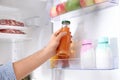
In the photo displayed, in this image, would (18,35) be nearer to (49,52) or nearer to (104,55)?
(49,52)

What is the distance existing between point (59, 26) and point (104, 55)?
1.52 ft

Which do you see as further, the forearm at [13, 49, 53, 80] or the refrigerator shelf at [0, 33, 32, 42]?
the refrigerator shelf at [0, 33, 32, 42]

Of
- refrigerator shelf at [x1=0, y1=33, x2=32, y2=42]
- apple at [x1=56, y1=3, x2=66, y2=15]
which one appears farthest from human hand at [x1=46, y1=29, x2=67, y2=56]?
refrigerator shelf at [x1=0, y1=33, x2=32, y2=42]

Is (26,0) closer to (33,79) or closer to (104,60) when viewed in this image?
(33,79)

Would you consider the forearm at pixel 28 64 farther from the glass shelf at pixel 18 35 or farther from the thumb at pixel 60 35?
the glass shelf at pixel 18 35

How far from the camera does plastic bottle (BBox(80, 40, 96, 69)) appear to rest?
89cm

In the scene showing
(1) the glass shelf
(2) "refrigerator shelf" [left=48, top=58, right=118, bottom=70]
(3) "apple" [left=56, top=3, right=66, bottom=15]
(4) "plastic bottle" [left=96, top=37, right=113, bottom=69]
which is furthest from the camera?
(1) the glass shelf

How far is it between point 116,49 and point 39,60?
0.37 metres

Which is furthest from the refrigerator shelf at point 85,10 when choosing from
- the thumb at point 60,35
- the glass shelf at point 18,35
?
the glass shelf at point 18,35

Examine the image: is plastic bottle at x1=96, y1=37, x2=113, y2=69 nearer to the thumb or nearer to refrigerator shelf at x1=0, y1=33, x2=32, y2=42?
the thumb

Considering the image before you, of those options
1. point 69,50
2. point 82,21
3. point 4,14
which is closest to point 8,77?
point 69,50

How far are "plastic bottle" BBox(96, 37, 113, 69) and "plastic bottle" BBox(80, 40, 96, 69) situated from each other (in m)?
0.03

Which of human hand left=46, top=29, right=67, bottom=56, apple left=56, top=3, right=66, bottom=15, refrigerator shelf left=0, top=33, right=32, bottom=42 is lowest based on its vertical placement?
human hand left=46, top=29, right=67, bottom=56

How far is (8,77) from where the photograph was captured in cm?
104
